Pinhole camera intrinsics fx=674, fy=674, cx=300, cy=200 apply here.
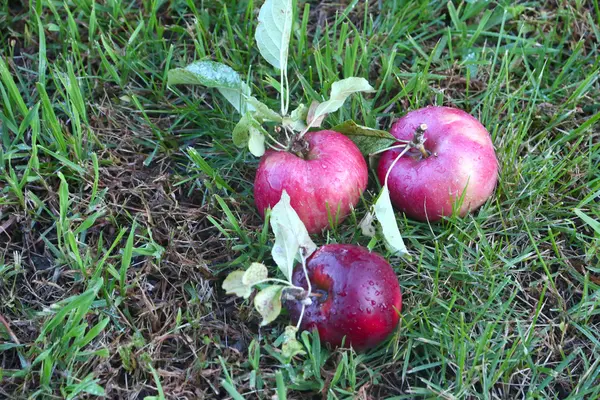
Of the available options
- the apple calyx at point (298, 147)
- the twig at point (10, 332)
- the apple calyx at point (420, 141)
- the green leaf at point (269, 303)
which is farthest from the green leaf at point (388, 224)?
the twig at point (10, 332)

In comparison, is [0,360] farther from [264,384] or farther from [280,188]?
[280,188]

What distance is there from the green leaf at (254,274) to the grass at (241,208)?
7.5 inches

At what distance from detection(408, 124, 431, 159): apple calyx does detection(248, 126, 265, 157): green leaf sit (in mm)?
529

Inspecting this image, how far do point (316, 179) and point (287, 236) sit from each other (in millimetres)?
225

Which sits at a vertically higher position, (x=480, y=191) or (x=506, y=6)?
(x=506, y=6)

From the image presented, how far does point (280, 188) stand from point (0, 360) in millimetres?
1090

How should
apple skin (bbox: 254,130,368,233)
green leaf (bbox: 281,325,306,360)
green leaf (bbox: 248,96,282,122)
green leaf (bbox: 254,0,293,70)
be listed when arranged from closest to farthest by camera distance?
green leaf (bbox: 281,325,306,360) → apple skin (bbox: 254,130,368,233) → green leaf (bbox: 248,96,282,122) → green leaf (bbox: 254,0,293,70)

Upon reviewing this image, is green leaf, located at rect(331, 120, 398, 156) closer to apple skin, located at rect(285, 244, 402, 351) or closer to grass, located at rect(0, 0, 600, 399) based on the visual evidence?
grass, located at rect(0, 0, 600, 399)

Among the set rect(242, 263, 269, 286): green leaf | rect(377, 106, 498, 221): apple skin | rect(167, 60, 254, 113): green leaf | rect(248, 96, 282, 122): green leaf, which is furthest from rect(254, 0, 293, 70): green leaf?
rect(242, 263, 269, 286): green leaf

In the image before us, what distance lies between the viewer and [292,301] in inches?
85.0

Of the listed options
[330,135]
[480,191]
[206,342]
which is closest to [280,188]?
[330,135]

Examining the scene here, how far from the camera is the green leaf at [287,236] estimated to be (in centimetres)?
221

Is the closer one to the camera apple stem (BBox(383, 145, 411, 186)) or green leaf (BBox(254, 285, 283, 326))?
green leaf (BBox(254, 285, 283, 326))

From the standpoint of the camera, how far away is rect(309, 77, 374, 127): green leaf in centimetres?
240
